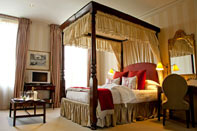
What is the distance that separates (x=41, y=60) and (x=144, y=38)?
3.79 metres

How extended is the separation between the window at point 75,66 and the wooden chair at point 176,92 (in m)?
3.94

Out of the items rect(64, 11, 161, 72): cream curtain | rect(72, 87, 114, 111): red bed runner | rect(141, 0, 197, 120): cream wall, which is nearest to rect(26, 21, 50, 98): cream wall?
rect(64, 11, 161, 72): cream curtain

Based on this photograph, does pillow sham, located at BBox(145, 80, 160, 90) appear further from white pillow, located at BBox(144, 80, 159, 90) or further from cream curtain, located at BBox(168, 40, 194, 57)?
cream curtain, located at BBox(168, 40, 194, 57)

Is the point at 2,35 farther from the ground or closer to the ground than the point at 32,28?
closer to the ground

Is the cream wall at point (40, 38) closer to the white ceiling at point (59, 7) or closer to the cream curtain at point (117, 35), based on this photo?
the white ceiling at point (59, 7)

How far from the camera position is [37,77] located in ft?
18.9

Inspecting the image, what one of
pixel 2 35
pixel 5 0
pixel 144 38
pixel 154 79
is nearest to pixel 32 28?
pixel 2 35

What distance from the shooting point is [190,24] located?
4.07 m

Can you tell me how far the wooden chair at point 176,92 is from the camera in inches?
126

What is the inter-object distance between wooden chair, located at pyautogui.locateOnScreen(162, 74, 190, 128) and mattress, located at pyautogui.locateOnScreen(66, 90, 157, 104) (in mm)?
625

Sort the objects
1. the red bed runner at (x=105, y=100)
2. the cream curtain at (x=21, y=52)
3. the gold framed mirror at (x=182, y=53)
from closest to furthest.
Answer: the red bed runner at (x=105, y=100), the gold framed mirror at (x=182, y=53), the cream curtain at (x=21, y=52)

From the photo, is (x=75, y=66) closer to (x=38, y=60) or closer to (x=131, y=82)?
(x=38, y=60)

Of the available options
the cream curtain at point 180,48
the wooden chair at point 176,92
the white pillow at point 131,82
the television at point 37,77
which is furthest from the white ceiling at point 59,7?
the wooden chair at point 176,92

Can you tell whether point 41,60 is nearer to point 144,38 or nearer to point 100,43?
point 100,43
